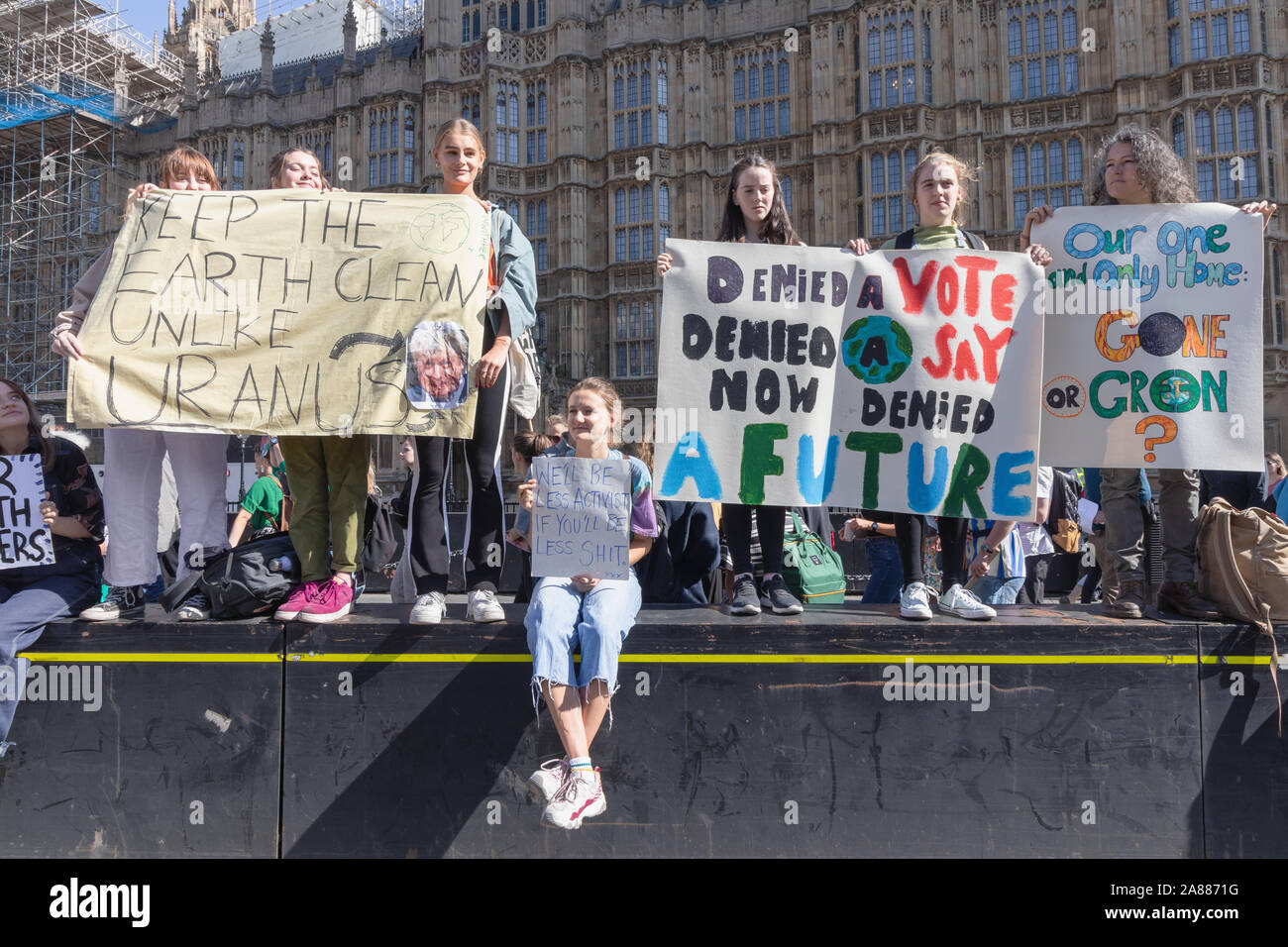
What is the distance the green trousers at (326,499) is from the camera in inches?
137

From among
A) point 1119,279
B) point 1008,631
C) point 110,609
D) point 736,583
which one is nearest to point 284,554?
point 110,609

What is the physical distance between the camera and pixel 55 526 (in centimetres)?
354

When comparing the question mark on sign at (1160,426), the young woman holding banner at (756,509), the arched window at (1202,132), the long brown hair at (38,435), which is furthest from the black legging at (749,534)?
the arched window at (1202,132)

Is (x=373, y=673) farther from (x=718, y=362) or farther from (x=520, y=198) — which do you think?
(x=520, y=198)

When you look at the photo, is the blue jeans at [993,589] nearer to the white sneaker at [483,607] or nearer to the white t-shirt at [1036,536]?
the white t-shirt at [1036,536]

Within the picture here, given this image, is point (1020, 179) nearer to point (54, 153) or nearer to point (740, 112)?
point (740, 112)

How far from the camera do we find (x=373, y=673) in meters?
3.14

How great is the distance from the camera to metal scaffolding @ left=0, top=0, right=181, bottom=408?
29172mm

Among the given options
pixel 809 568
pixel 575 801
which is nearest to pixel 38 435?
pixel 575 801

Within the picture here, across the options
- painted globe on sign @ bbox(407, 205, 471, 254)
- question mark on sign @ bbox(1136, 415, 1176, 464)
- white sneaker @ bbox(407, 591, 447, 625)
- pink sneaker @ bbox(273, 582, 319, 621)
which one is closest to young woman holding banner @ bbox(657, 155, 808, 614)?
painted globe on sign @ bbox(407, 205, 471, 254)

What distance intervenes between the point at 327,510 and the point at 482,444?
0.65 m

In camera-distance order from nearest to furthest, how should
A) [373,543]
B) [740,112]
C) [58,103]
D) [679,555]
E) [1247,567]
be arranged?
[1247,567] < [373,543] < [679,555] < [740,112] < [58,103]

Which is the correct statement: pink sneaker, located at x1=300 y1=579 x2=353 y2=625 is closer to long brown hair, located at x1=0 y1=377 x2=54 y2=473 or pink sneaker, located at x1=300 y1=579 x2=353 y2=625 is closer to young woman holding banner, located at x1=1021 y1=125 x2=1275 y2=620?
long brown hair, located at x1=0 y1=377 x2=54 y2=473

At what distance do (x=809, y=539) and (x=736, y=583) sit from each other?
167 cm
